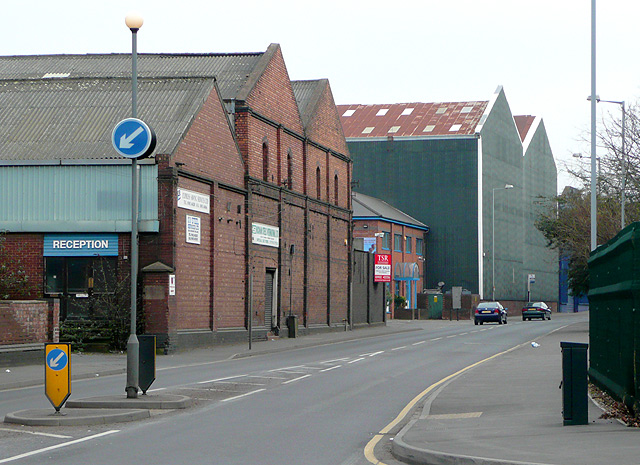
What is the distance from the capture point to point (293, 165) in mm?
44062

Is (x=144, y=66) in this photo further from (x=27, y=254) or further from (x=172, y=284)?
(x=172, y=284)

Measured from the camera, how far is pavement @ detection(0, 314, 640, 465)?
9805 millimetres

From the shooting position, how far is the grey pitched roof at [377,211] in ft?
243

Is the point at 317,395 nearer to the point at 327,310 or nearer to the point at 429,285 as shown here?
the point at 327,310

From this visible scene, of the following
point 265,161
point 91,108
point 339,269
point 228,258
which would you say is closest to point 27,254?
point 91,108

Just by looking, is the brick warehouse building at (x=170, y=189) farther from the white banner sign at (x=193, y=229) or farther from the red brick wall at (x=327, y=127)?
the red brick wall at (x=327, y=127)

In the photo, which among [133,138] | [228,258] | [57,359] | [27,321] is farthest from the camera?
[228,258]

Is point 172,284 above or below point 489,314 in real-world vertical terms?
above

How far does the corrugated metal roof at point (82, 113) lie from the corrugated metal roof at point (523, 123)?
70555 mm

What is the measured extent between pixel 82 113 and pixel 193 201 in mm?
5469

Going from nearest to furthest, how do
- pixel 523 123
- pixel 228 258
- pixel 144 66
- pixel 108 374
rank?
pixel 108 374 → pixel 228 258 → pixel 144 66 → pixel 523 123

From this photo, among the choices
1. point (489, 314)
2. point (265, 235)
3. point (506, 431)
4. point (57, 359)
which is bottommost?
point (489, 314)

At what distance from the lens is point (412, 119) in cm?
8669

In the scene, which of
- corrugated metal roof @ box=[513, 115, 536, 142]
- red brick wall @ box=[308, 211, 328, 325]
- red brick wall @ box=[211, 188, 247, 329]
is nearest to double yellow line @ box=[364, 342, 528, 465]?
red brick wall @ box=[211, 188, 247, 329]
